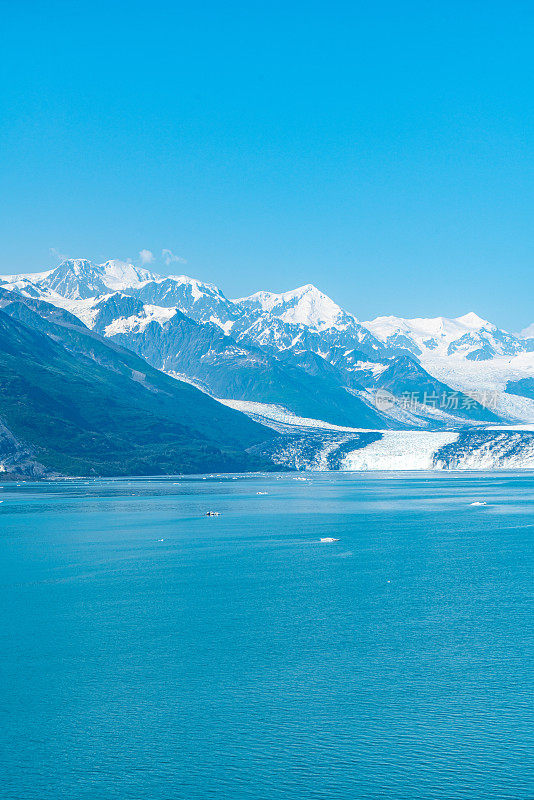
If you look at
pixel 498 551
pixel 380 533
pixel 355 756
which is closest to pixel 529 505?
pixel 380 533

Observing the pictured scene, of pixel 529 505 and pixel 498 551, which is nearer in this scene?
pixel 498 551

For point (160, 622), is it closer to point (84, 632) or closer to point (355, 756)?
point (84, 632)

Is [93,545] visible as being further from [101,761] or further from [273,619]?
[101,761]

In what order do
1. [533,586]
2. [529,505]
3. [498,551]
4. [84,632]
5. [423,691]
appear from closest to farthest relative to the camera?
1. [423,691]
2. [84,632]
3. [533,586]
4. [498,551]
5. [529,505]

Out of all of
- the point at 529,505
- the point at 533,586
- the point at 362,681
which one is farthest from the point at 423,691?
the point at 529,505

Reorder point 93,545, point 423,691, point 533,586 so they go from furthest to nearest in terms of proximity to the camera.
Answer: point 93,545, point 533,586, point 423,691

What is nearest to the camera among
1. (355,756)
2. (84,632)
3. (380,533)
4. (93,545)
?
(355,756)
